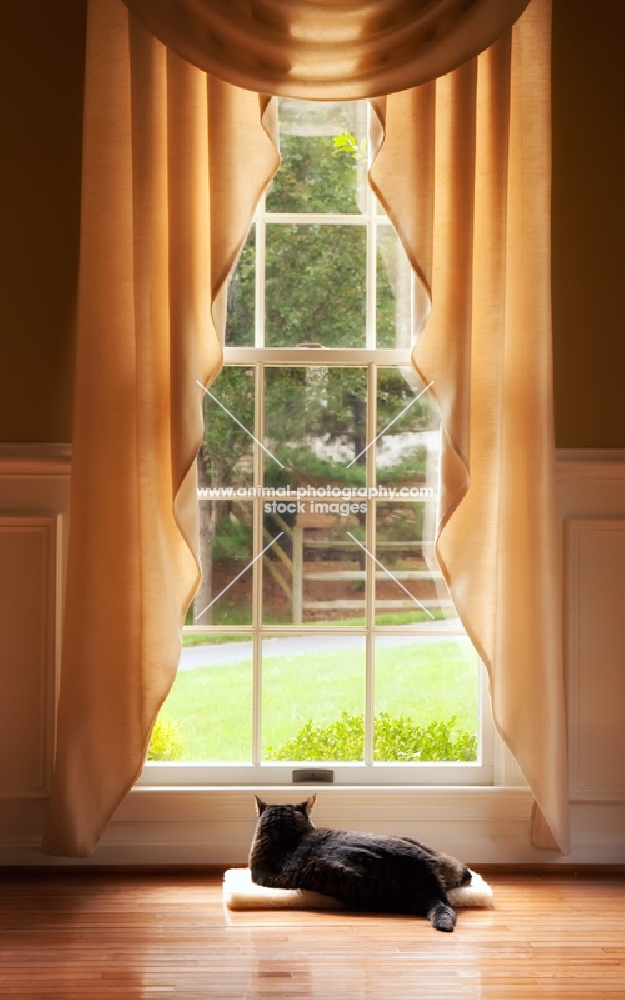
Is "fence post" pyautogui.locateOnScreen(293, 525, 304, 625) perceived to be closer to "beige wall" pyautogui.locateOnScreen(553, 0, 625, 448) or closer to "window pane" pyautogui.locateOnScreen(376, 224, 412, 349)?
"window pane" pyautogui.locateOnScreen(376, 224, 412, 349)

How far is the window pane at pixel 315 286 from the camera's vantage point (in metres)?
3.08

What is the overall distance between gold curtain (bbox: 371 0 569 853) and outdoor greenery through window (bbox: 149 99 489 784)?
228 millimetres

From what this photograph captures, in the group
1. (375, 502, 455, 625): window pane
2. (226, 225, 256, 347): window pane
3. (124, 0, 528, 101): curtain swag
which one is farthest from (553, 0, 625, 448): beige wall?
(226, 225, 256, 347): window pane

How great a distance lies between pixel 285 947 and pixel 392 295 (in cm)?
186

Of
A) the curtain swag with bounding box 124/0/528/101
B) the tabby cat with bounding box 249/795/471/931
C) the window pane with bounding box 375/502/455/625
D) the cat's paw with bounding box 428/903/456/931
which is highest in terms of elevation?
the curtain swag with bounding box 124/0/528/101

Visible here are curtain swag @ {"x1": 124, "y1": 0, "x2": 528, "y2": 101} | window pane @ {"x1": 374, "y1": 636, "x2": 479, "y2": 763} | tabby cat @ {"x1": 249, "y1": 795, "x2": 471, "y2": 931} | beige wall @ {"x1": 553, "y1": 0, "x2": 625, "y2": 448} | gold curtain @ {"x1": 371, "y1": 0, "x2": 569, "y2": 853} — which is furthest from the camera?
window pane @ {"x1": 374, "y1": 636, "x2": 479, "y2": 763}

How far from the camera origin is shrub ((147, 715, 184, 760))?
305 cm

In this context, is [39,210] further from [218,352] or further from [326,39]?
[326,39]

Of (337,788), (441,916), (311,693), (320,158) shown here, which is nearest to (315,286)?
(320,158)

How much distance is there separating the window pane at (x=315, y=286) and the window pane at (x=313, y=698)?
93 centimetres

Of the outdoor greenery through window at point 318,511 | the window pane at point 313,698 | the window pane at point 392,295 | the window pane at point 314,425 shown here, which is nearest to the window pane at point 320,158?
the outdoor greenery through window at point 318,511

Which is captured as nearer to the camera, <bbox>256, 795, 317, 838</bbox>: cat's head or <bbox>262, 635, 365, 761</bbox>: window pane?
<bbox>256, 795, 317, 838</bbox>: cat's head

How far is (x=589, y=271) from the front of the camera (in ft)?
9.89

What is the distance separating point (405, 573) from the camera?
3092 mm
